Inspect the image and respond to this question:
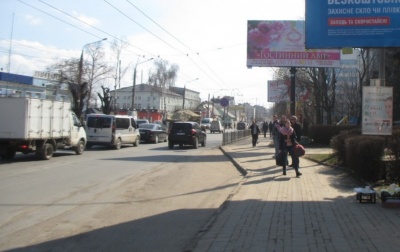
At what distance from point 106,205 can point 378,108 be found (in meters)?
6.69

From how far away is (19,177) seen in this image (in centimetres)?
1281

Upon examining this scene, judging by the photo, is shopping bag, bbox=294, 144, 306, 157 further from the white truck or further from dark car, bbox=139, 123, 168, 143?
dark car, bbox=139, 123, 168, 143

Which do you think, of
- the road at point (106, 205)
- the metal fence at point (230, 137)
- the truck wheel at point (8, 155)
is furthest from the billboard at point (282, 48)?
the truck wheel at point (8, 155)

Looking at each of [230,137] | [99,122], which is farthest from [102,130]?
[230,137]

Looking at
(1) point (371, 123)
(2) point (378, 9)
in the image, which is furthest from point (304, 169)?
(2) point (378, 9)

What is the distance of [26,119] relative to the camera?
17.3 meters

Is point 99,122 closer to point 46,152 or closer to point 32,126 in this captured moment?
point 46,152

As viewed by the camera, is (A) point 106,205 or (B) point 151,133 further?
(B) point 151,133

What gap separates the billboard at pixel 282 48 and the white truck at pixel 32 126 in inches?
475

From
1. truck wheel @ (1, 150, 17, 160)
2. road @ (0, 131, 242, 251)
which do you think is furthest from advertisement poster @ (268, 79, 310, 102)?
truck wheel @ (1, 150, 17, 160)

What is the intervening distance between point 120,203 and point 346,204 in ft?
15.1

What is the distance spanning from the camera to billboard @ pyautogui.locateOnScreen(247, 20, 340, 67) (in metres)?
25.9

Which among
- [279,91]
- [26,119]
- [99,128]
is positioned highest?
[279,91]

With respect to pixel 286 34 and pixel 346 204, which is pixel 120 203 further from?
pixel 286 34
